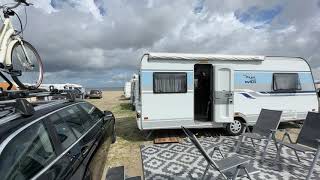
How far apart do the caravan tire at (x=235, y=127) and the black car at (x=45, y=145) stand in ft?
17.9

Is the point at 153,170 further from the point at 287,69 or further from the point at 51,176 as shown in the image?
the point at 287,69

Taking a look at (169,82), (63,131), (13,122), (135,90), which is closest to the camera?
(13,122)

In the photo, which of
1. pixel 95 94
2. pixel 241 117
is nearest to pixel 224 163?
pixel 241 117

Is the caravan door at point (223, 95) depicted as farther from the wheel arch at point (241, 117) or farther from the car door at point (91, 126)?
the car door at point (91, 126)

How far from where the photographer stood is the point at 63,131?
329 centimetres

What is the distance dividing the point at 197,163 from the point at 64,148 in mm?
3746

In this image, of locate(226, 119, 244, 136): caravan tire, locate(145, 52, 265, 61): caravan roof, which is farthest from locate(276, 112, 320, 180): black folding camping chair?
locate(145, 52, 265, 61): caravan roof

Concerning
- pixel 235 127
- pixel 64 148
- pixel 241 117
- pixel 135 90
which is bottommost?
pixel 235 127

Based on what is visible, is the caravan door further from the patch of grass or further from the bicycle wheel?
the patch of grass

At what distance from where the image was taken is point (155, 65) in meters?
8.09

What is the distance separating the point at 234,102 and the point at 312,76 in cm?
307

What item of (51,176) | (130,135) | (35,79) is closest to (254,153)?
(130,135)

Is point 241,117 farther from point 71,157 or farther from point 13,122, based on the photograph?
point 13,122

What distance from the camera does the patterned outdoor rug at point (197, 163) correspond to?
533cm
